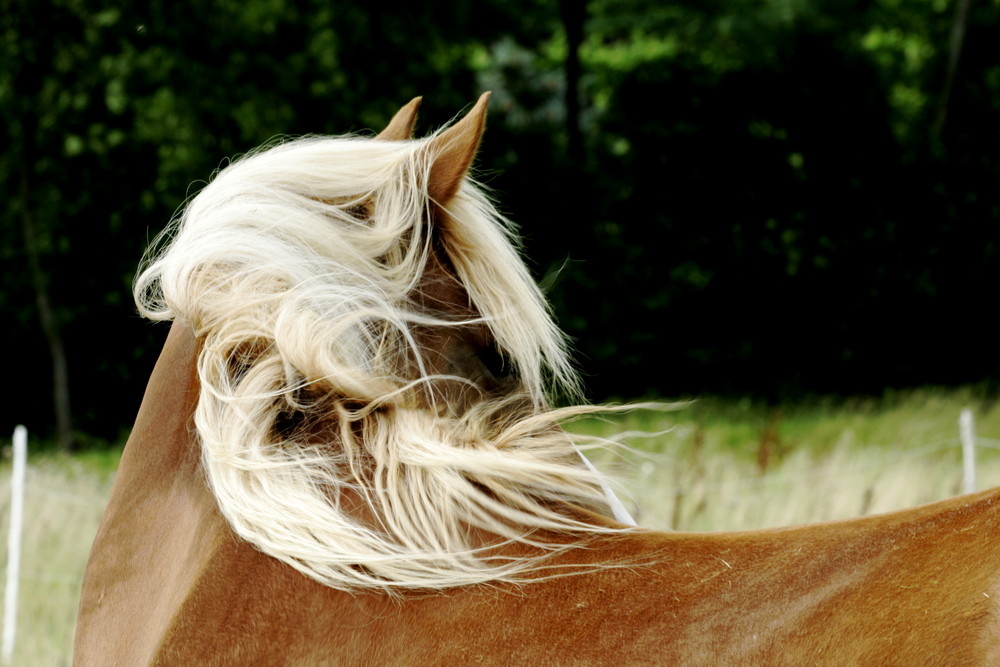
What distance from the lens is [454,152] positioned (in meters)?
1.45

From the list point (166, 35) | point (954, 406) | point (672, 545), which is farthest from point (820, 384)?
point (672, 545)

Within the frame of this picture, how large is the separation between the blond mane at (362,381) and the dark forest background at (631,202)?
9390 mm

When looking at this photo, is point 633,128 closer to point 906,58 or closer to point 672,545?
point 906,58

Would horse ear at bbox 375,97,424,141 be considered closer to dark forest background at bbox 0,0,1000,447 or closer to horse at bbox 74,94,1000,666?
horse at bbox 74,94,1000,666

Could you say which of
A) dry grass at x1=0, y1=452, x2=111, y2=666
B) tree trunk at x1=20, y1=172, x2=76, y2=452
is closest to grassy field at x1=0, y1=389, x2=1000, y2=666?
dry grass at x1=0, y1=452, x2=111, y2=666

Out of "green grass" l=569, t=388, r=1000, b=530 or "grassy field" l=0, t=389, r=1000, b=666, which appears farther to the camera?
"green grass" l=569, t=388, r=1000, b=530

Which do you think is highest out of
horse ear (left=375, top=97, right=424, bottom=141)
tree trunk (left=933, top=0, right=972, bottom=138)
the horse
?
horse ear (left=375, top=97, right=424, bottom=141)

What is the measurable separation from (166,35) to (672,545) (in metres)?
10.9

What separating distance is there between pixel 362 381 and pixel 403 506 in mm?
186

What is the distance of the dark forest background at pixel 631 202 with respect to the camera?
10.8 metres

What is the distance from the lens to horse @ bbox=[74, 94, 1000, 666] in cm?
109

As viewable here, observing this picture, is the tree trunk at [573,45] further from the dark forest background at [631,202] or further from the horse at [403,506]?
the horse at [403,506]

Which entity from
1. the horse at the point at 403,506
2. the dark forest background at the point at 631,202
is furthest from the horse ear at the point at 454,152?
the dark forest background at the point at 631,202

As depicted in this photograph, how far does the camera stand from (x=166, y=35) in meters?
10.6
